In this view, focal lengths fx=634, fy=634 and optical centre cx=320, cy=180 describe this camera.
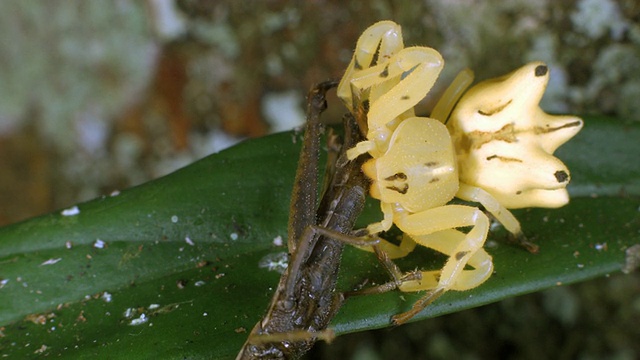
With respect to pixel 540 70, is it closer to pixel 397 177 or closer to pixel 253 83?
pixel 397 177

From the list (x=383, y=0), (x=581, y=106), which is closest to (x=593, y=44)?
(x=581, y=106)

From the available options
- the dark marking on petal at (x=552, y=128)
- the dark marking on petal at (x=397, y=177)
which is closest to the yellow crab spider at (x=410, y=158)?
the dark marking on petal at (x=397, y=177)

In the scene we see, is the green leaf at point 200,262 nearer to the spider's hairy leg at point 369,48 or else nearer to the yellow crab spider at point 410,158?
the yellow crab spider at point 410,158

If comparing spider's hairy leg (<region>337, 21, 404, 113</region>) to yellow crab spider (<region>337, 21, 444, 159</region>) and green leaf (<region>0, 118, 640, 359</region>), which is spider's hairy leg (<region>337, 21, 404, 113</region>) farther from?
green leaf (<region>0, 118, 640, 359</region>)

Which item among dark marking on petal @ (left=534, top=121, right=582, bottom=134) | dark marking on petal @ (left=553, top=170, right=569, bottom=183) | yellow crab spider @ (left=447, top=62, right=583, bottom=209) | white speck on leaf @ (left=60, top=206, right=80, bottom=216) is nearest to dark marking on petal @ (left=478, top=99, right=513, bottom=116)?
yellow crab spider @ (left=447, top=62, right=583, bottom=209)

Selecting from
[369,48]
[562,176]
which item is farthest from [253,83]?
[562,176]

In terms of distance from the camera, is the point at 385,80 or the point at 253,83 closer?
the point at 385,80
